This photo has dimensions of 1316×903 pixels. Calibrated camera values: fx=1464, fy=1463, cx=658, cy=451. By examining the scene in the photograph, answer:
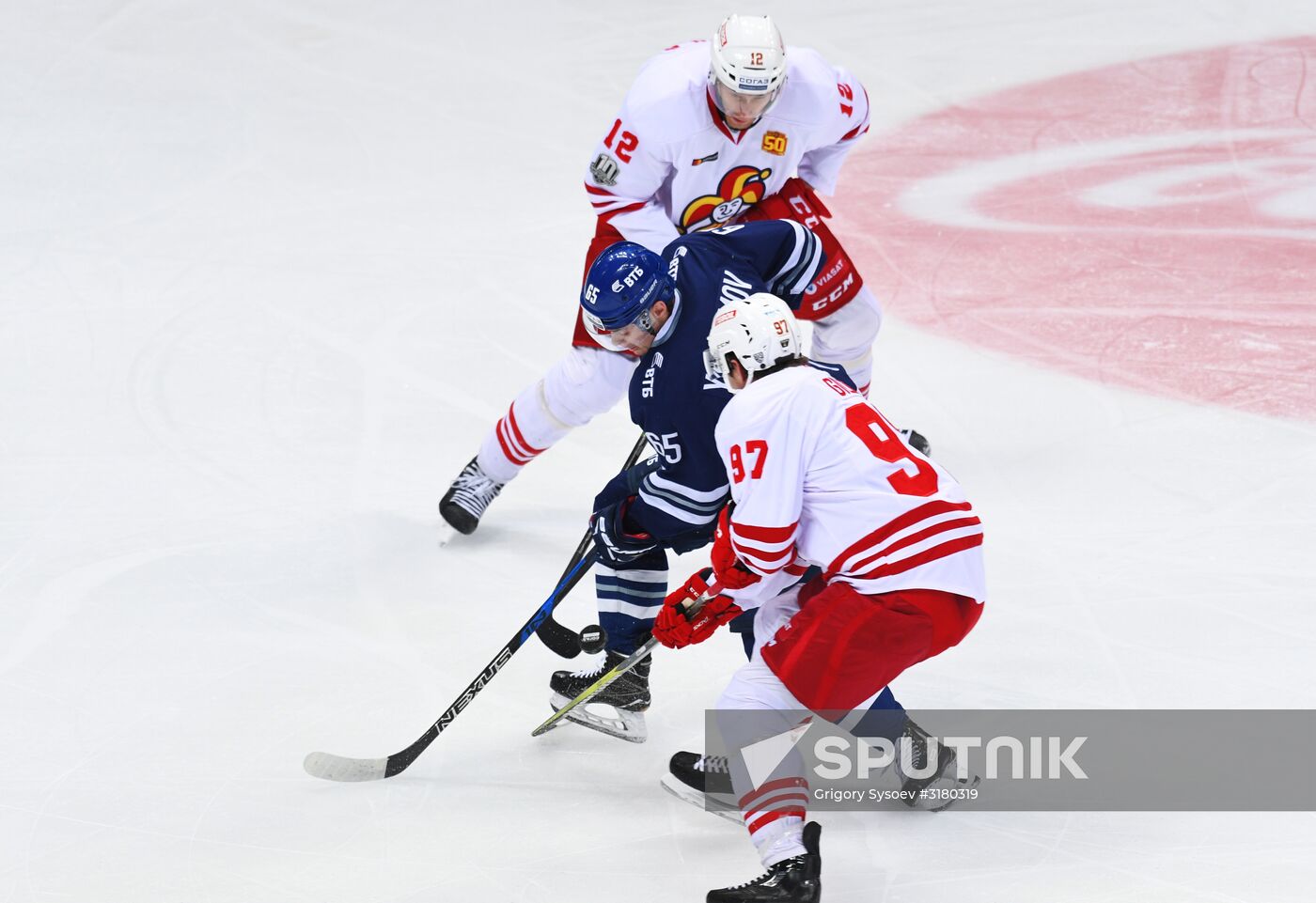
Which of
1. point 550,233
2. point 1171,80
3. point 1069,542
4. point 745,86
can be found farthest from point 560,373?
→ point 1171,80

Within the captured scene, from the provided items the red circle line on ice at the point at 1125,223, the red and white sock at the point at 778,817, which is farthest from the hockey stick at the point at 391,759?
the red circle line on ice at the point at 1125,223

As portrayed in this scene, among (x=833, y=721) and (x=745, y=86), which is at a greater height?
(x=745, y=86)

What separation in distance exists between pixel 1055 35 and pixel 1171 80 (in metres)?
0.66

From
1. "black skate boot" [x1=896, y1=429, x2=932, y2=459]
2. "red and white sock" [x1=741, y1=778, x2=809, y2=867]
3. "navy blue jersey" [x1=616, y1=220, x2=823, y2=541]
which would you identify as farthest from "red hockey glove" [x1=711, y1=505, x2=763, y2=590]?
"black skate boot" [x1=896, y1=429, x2=932, y2=459]

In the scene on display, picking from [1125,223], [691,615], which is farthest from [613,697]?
[1125,223]

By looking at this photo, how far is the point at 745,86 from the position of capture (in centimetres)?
352

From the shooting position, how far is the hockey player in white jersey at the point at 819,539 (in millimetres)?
2566

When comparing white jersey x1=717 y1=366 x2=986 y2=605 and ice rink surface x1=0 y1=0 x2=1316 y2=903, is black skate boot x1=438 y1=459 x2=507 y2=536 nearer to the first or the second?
ice rink surface x1=0 y1=0 x2=1316 y2=903

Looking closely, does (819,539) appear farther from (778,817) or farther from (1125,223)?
A: (1125,223)

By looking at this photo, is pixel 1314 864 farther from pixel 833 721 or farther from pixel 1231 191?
pixel 1231 191

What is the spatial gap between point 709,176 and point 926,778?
165 centimetres

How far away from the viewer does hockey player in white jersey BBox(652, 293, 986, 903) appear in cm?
257

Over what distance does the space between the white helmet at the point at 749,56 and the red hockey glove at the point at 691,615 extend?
1311 mm

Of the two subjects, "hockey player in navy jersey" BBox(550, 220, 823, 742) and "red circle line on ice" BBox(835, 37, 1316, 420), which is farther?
"red circle line on ice" BBox(835, 37, 1316, 420)
